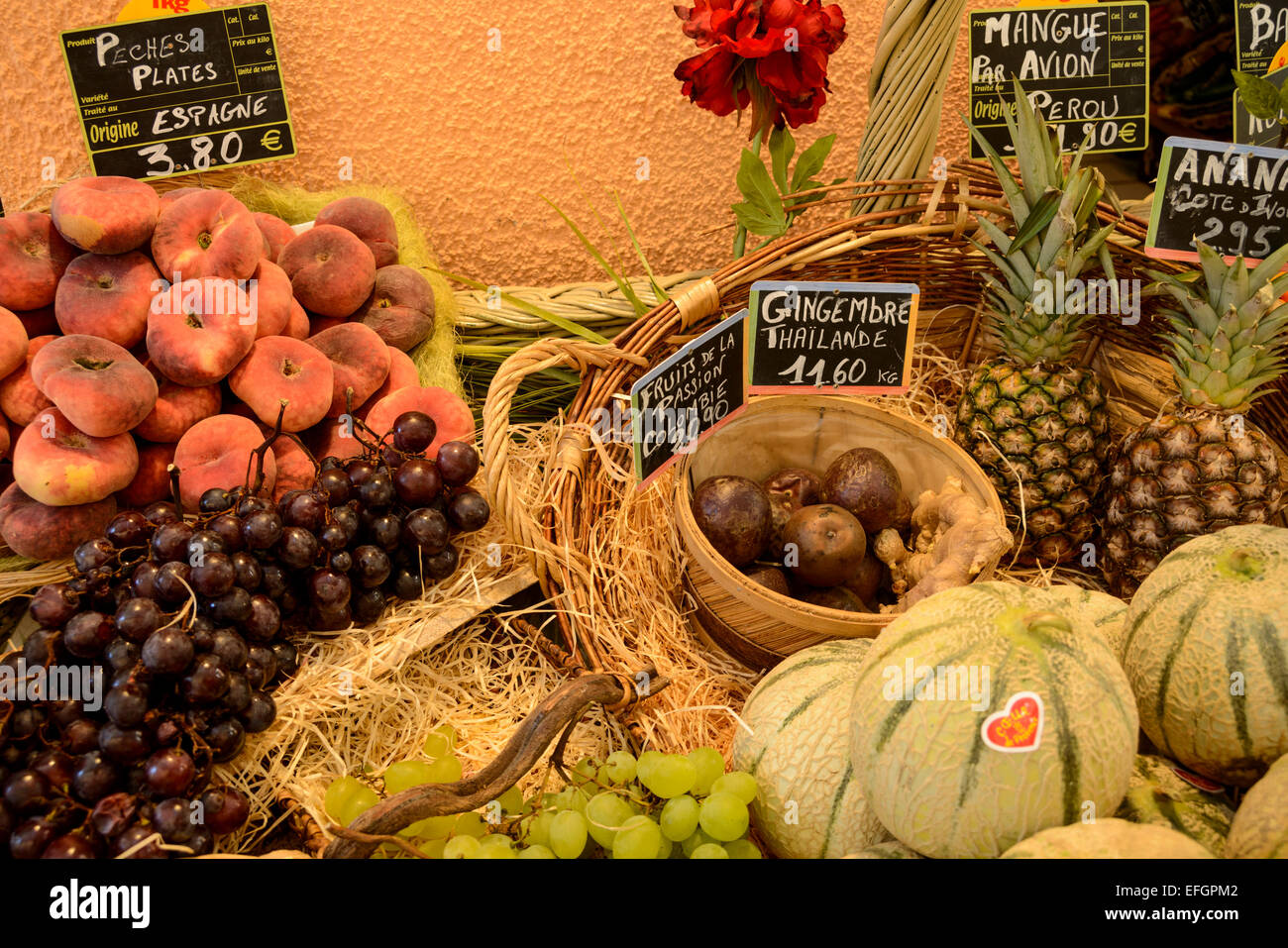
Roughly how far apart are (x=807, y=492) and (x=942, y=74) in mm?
654

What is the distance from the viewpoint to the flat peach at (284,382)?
123 cm

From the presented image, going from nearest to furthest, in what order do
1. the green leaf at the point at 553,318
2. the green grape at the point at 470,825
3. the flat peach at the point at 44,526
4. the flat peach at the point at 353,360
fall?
the green grape at the point at 470,825 < the flat peach at the point at 44,526 < the flat peach at the point at 353,360 < the green leaf at the point at 553,318

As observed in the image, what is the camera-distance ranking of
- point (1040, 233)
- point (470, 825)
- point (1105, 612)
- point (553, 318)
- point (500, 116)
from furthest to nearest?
point (500, 116), point (553, 318), point (1040, 233), point (1105, 612), point (470, 825)

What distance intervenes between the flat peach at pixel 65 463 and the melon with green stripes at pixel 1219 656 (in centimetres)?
120

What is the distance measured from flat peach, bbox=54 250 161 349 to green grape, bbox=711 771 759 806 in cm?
99

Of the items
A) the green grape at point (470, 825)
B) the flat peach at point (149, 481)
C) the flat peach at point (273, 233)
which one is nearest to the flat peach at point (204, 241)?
the flat peach at point (273, 233)

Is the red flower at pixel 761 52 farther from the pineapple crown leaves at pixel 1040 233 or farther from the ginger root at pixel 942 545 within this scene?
the ginger root at pixel 942 545

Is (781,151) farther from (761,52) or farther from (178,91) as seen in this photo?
(178,91)

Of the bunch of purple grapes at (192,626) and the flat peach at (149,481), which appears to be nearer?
the bunch of purple grapes at (192,626)

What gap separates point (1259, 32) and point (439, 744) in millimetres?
1871

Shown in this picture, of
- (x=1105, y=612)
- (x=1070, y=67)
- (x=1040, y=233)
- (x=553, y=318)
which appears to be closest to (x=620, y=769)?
(x=1105, y=612)

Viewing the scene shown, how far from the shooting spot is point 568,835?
0.79 metres

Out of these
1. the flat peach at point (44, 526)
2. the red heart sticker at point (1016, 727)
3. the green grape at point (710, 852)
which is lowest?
the green grape at point (710, 852)
